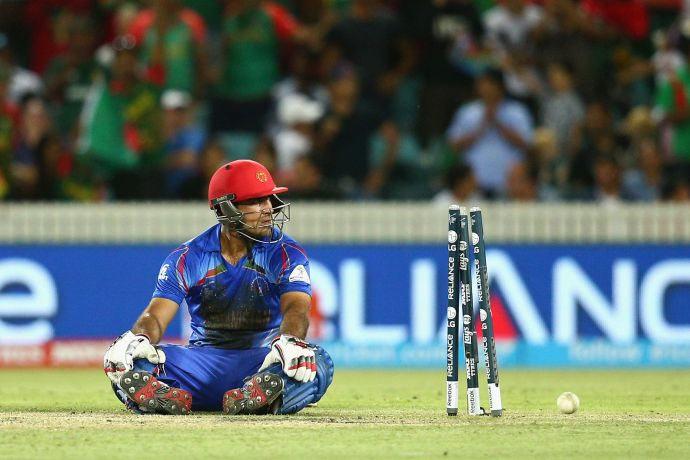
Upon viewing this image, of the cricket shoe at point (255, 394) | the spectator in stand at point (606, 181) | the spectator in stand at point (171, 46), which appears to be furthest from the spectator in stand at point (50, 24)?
the cricket shoe at point (255, 394)

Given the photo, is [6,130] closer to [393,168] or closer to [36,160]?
[36,160]

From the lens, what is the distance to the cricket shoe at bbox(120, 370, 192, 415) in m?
8.58

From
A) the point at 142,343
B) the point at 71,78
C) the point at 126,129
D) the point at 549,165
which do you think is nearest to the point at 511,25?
the point at 549,165

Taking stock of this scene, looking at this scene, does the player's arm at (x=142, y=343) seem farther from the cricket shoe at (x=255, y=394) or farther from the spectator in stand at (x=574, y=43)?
the spectator in stand at (x=574, y=43)

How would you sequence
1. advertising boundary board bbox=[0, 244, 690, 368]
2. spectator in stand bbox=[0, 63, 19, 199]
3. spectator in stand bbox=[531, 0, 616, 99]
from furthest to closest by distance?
1. spectator in stand bbox=[531, 0, 616, 99]
2. spectator in stand bbox=[0, 63, 19, 199]
3. advertising boundary board bbox=[0, 244, 690, 368]

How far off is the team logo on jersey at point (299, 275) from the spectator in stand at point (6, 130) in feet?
23.7

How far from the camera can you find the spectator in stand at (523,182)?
1582cm

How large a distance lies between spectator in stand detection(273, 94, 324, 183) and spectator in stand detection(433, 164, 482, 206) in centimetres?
155

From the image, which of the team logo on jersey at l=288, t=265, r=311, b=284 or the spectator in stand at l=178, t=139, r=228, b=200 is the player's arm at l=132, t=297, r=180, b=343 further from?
the spectator in stand at l=178, t=139, r=228, b=200

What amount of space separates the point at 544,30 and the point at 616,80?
103 centimetres

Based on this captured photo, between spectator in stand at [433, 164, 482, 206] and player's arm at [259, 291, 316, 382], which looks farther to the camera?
spectator in stand at [433, 164, 482, 206]

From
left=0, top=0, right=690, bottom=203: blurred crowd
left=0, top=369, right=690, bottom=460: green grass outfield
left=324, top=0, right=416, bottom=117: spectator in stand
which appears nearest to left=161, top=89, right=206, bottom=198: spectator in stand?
left=0, top=0, right=690, bottom=203: blurred crowd

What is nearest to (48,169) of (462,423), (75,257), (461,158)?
(75,257)

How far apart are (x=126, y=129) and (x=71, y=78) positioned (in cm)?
156
